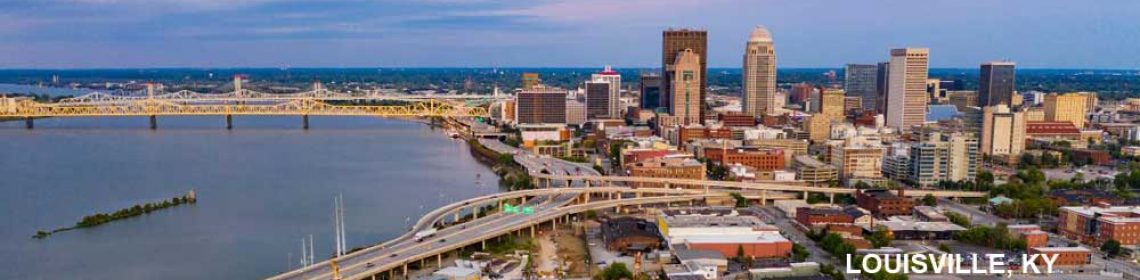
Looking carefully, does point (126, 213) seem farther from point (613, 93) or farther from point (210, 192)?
point (613, 93)

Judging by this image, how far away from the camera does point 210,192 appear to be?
1373 centimetres

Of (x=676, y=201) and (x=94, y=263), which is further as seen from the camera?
(x=676, y=201)

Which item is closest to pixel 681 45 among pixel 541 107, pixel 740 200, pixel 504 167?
pixel 541 107

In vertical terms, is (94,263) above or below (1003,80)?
below

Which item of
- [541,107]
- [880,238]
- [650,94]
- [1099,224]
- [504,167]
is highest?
[650,94]

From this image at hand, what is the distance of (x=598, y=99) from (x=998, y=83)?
12.1 metres

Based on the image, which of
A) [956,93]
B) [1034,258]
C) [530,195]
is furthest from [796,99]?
[1034,258]

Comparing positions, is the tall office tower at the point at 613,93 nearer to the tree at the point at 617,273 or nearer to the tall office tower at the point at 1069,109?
the tall office tower at the point at 1069,109

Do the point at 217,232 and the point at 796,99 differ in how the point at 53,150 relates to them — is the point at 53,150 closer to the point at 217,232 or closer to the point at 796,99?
the point at 217,232

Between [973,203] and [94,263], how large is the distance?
11.6 metres

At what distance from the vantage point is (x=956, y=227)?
1102 cm

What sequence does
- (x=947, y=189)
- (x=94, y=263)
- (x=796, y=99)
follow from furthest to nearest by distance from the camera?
(x=796, y=99), (x=947, y=189), (x=94, y=263)

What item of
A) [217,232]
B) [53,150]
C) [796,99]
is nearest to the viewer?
[217,232]

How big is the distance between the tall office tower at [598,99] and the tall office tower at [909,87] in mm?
8409
